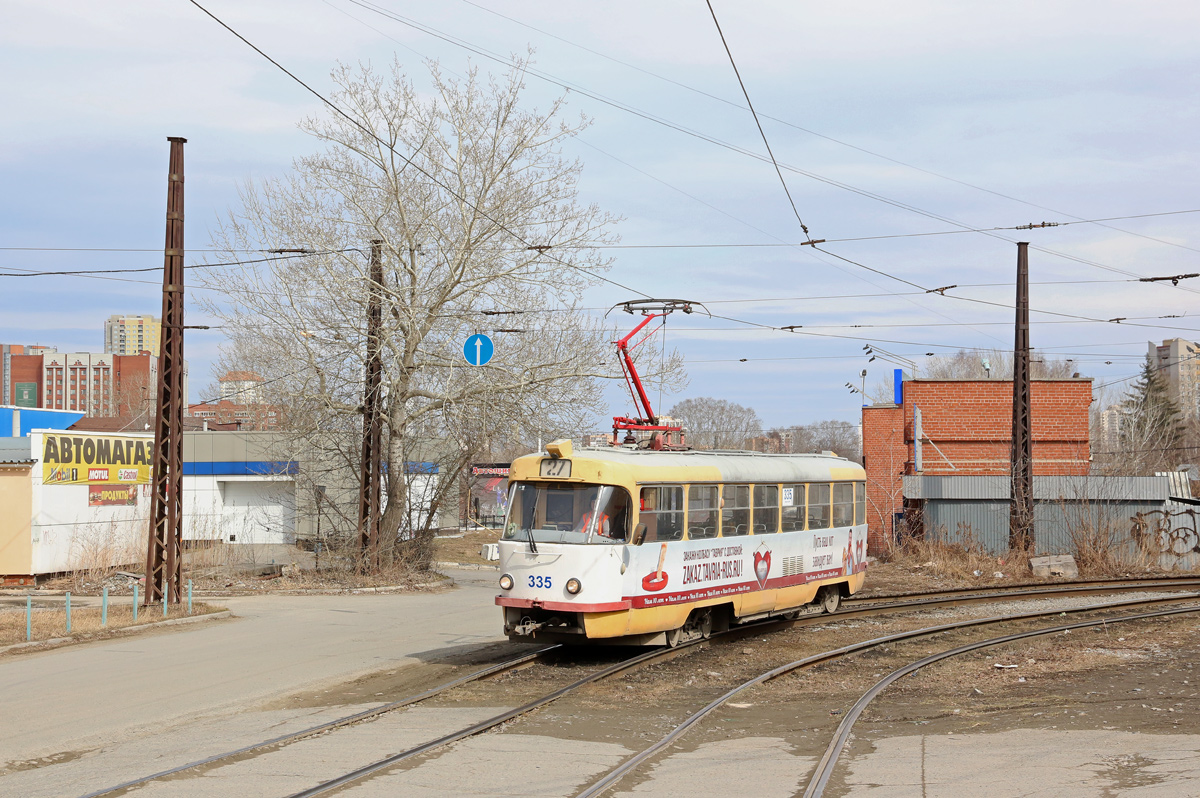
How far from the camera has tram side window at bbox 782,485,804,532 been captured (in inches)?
664

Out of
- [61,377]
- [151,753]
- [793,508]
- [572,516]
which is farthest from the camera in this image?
[61,377]

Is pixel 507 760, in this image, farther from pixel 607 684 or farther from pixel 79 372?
pixel 79 372

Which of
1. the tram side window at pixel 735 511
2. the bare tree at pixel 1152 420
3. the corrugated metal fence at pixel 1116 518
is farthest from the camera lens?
the bare tree at pixel 1152 420

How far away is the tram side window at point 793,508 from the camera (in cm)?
1688

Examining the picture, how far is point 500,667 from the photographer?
43.7 feet

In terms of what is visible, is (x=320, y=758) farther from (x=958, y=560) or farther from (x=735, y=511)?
(x=958, y=560)

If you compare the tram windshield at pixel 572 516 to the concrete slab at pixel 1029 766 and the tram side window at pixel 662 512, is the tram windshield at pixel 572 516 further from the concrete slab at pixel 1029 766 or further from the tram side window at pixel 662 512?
the concrete slab at pixel 1029 766

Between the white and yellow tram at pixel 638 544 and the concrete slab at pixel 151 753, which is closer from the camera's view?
the concrete slab at pixel 151 753

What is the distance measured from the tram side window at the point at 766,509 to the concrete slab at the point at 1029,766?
6.64 metres

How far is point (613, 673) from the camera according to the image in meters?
13.1

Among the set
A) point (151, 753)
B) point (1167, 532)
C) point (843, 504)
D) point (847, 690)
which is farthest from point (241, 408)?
point (151, 753)

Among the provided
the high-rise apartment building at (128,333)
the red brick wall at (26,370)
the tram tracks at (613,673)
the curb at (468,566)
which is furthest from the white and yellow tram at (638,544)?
the high-rise apartment building at (128,333)

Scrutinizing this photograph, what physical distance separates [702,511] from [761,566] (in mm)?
1874

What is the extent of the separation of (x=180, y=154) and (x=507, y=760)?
15268 millimetres
